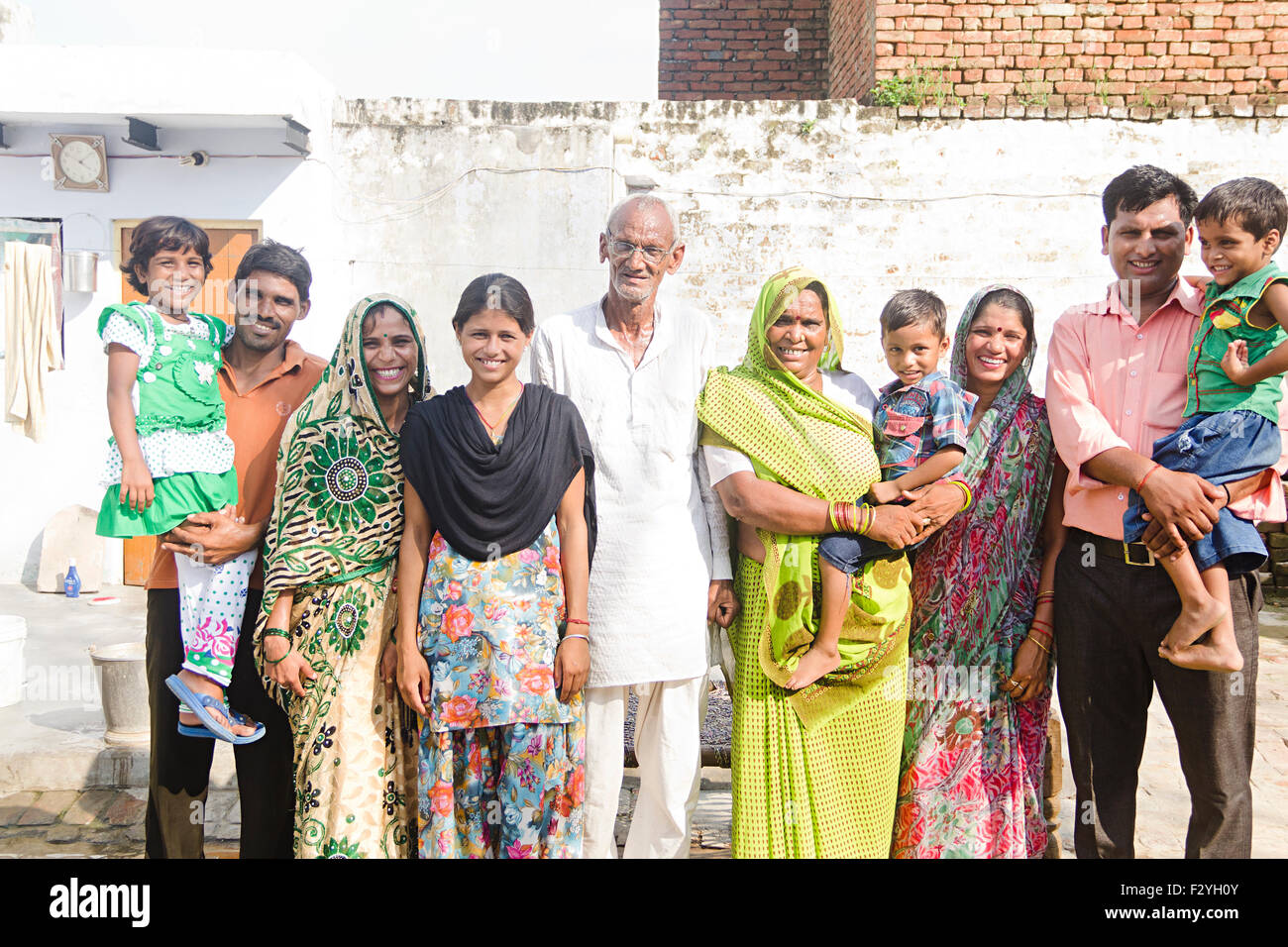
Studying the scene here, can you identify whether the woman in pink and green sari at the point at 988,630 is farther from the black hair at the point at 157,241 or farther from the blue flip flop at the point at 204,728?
the black hair at the point at 157,241

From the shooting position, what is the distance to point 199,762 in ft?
8.81

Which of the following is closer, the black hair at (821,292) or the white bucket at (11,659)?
the black hair at (821,292)

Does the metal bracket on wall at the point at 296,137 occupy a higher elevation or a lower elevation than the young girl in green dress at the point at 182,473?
higher

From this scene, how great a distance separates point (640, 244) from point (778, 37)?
6976mm

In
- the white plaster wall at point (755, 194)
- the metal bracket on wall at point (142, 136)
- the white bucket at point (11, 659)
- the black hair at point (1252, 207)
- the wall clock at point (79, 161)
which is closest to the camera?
the black hair at point (1252, 207)

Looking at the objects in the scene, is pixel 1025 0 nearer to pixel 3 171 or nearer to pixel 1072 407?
pixel 1072 407

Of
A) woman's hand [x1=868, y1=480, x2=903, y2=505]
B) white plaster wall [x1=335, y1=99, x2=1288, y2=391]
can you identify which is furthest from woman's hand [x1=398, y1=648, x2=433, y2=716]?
white plaster wall [x1=335, y1=99, x2=1288, y2=391]

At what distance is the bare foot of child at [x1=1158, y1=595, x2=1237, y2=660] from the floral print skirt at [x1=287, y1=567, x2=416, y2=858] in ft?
6.64

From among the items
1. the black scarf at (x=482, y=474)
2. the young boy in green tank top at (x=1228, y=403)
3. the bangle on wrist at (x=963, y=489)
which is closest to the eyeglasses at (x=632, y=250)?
the black scarf at (x=482, y=474)

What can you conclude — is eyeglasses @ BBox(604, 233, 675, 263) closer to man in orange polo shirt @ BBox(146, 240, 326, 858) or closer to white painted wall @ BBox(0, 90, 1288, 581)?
man in orange polo shirt @ BBox(146, 240, 326, 858)

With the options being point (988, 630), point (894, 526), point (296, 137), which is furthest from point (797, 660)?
point (296, 137)

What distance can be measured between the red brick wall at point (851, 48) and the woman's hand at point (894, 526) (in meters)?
5.34

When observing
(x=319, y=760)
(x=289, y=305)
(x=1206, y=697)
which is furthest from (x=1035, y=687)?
(x=289, y=305)

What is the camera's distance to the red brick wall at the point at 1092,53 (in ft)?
21.4
